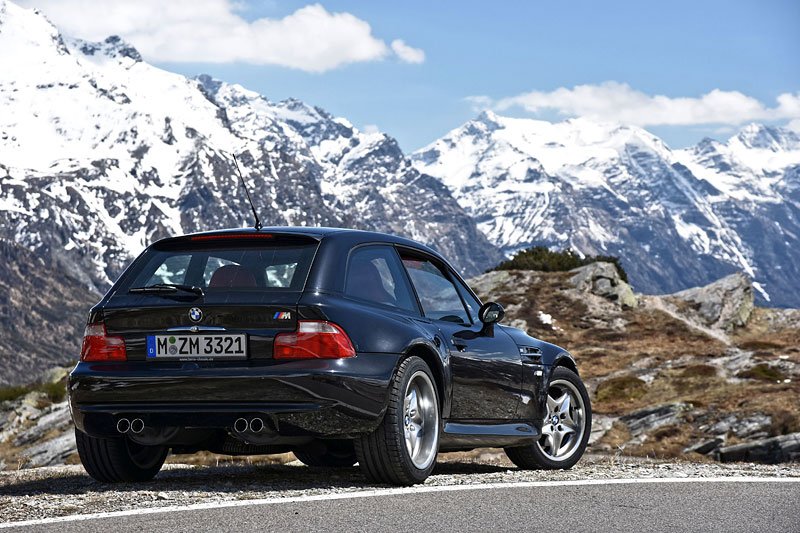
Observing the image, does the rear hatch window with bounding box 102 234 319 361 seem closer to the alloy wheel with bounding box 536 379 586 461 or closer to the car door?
the car door

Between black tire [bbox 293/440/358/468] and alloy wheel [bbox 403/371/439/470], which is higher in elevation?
alloy wheel [bbox 403/371/439/470]

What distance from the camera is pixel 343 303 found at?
689 centimetres

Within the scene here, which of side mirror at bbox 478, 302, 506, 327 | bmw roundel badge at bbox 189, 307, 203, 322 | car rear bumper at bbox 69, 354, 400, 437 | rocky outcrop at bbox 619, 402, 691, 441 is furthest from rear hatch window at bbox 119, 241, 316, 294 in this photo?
rocky outcrop at bbox 619, 402, 691, 441

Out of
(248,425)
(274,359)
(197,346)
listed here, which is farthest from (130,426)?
(274,359)

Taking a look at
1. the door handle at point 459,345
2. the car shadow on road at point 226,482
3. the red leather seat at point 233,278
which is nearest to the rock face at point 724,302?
the car shadow on road at point 226,482

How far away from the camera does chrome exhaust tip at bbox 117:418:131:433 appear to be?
693cm

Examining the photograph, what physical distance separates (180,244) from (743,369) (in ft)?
68.4

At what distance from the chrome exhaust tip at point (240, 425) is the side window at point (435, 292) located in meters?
1.73

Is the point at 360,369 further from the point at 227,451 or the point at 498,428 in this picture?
the point at 498,428

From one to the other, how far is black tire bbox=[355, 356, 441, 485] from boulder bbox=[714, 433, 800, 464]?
30.7 ft

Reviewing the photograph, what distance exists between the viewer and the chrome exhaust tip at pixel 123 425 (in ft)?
22.7

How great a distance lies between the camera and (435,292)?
821 centimetres

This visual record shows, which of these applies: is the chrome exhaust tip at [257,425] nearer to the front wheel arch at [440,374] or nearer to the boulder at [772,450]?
the front wheel arch at [440,374]

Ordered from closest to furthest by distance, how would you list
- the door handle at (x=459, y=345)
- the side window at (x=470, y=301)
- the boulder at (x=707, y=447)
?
the door handle at (x=459, y=345) < the side window at (x=470, y=301) < the boulder at (x=707, y=447)
